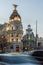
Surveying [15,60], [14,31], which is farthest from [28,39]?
[15,60]

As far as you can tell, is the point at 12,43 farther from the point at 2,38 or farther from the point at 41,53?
the point at 41,53

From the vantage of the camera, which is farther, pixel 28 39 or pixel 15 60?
pixel 28 39

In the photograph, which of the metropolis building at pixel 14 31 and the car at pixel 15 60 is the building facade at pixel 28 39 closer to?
the metropolis building at pixel 14 31

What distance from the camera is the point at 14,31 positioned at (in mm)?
108562

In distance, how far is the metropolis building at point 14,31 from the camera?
352 feet

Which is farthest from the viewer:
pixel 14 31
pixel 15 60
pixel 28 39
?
pixel 28 39

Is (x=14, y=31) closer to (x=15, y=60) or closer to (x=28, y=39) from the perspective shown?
(x=28, y=39)

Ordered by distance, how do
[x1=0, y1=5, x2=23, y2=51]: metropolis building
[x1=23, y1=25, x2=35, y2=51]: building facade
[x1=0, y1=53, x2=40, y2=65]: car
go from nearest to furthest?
[x1=0, y1=53, x2=40, y2=65]: car, [x1=0, y1=5, x2=23, y2=51]: metropolis building, [x1=23, y1=25, x2=35, y2=51]: building facade

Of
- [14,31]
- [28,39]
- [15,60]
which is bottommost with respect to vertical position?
[15,60]

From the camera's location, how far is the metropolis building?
107 metres

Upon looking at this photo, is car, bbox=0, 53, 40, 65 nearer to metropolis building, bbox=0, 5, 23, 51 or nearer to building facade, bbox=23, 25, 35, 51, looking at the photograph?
metropolis building, bbox=0, 5, 23, 51

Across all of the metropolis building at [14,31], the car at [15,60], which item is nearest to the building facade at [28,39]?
the metropolis building at [14,31]

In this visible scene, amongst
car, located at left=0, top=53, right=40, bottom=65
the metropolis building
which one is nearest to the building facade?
the metropolis building

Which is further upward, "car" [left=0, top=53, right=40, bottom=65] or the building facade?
the building facade
